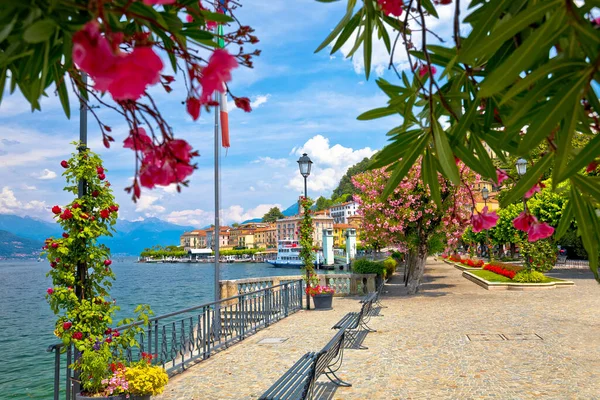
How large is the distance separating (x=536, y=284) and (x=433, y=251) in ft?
14.4

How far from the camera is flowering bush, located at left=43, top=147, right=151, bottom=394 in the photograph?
5.75 metres

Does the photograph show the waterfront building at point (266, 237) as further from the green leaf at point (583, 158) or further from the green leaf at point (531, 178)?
the green leaf at point (583, 158)

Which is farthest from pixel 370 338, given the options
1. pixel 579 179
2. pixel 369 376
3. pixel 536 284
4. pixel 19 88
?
pixel 536 284

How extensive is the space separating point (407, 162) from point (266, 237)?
167424 millimetres

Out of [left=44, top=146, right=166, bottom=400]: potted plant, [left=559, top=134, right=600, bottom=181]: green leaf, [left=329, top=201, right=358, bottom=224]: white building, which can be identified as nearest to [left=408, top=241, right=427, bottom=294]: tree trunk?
[left=44, top=146, right=166, bottom=400]: potted plant

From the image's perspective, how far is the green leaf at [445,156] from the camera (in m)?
1.38

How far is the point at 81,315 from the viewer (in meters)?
5.78

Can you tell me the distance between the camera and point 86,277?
6.00 m

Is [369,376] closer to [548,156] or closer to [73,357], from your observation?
[73,357]

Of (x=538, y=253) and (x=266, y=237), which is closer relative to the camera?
(x=538, y=253)

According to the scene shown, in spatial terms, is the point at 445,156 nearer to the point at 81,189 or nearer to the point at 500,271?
the point at 81,189

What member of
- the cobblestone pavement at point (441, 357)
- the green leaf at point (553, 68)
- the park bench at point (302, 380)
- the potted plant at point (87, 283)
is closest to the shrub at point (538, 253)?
the cobblestone pavement at point (441, 357)

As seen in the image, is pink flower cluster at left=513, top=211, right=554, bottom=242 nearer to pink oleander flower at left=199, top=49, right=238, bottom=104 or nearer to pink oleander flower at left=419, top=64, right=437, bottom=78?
pink oleander flower at left=419, top=64, right=437, bottom=78

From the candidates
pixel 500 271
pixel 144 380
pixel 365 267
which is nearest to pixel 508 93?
pixel 144 380
